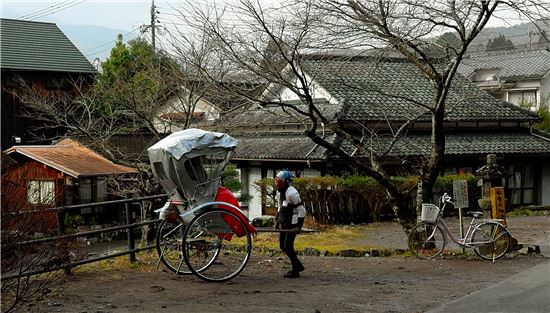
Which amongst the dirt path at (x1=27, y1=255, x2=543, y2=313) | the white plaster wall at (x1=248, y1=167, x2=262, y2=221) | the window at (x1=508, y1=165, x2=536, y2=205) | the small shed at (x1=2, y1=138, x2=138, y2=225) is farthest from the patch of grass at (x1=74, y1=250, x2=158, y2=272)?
the window at (x1=508, y1=165, x2=536, y2=205)

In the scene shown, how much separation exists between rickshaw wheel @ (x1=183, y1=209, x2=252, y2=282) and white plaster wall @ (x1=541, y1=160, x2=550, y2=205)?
852 inches

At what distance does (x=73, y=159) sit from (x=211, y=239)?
1849 centimetres

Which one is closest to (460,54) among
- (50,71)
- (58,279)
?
(58,279)

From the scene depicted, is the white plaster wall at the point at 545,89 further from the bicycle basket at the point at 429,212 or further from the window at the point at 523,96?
the bicycle basket at the point at 429,212

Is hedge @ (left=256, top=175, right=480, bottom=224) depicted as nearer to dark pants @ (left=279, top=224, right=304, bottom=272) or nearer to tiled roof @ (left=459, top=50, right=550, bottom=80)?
dark pants @ (left=279, top=224, right=304, bottom=272)

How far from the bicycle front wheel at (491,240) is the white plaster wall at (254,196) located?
45.4 feet

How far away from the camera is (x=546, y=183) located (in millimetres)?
28859

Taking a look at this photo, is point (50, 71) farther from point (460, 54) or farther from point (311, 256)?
point (460, 54)

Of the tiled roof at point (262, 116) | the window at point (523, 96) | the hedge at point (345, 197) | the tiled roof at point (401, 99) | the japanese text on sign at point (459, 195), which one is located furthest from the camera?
the window at point (523, 96)

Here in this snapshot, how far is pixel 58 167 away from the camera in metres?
25.6

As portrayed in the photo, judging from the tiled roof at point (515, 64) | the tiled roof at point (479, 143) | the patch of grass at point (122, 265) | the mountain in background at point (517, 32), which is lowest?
the patch of grass at point (122, 265)

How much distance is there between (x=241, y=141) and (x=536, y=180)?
43.4 feet

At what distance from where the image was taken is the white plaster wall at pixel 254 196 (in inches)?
1016

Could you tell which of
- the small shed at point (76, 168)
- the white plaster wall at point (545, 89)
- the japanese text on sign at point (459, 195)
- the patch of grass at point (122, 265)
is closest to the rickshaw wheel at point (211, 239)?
the patch of grass at point (122, 265)
